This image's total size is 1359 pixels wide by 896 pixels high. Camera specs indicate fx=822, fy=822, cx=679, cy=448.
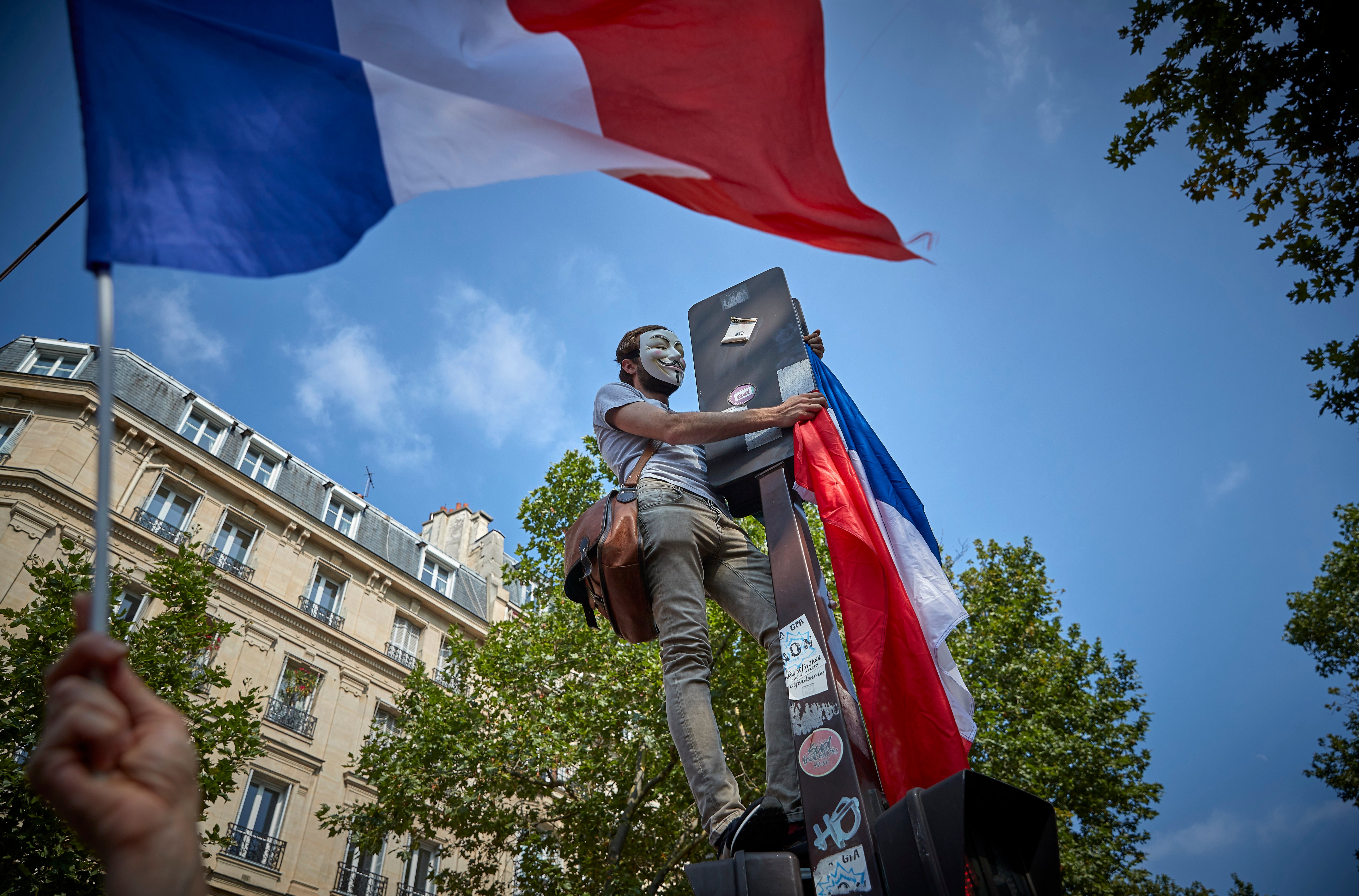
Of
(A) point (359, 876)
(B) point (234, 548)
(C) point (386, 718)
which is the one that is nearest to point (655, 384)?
(A) point (359, 876)

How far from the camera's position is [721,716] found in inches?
618

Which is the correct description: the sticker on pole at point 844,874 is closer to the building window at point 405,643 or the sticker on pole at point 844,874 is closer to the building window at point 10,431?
the building window at point 10,431

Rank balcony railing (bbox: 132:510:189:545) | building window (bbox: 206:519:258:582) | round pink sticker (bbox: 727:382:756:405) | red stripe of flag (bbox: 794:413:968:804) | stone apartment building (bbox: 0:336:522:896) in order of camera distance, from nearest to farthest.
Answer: red stripe of flag (bbox: 794:413:968:804)
round pink sticker (bbox: 727:382:756:405)
stone apartment building (bbox: 0:336:522:896)
balcony railing (bbox: 132:510:189:545)
building window (bbox: 206:519:258:582)

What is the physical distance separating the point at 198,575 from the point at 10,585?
818 cm

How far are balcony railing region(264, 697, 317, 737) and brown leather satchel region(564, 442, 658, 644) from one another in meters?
20.8

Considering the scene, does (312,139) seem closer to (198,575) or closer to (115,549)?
(198,575)

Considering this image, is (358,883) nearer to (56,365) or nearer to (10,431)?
(10,431)

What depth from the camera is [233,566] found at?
74.3 ft

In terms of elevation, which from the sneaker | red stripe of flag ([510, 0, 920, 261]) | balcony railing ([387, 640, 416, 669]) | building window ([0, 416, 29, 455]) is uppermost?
building window ([0, 416, 29, 455])

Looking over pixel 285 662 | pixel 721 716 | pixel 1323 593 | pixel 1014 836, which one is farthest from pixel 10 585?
pixel 1323 593

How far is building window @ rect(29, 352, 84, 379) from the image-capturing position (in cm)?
2267

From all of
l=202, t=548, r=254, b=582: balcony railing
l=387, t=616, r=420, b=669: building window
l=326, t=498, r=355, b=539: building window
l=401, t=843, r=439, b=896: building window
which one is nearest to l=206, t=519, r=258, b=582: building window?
l=202, t=548, r=254, b=582: balcony railing

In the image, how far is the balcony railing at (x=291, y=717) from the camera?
2134 cm

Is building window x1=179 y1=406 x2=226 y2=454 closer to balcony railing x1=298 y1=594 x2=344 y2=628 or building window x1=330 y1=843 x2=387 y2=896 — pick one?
balcony railing x1=298 y1=594 x2=344 y2=628
